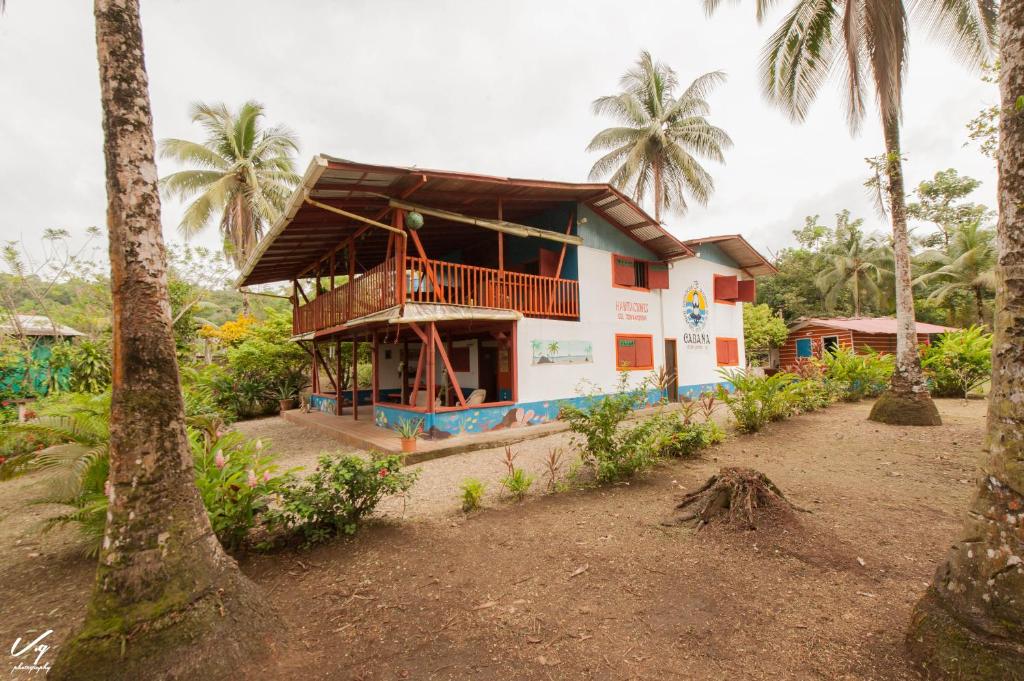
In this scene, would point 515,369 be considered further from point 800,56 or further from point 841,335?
point 841,335

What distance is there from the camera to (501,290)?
10227 millimetres

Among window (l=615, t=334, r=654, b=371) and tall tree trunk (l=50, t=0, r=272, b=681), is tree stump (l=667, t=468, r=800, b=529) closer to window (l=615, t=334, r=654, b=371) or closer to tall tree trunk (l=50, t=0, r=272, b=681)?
tall tree trunk (l=50, t=0, r=272, b=681)

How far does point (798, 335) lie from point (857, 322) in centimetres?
262

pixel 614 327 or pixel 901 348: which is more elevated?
Answer: pixel 614 327

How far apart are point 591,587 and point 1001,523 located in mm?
2219

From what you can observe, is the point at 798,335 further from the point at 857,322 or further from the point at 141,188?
the point at 141,188

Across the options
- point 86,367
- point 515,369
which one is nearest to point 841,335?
point 515,369

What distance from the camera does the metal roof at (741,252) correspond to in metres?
14.6

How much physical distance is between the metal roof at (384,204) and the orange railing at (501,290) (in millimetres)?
1518

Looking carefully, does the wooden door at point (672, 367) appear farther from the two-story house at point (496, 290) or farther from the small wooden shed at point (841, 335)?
the small wooden shed at point (841, 335)

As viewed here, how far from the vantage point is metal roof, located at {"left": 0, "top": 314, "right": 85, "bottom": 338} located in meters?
12.0

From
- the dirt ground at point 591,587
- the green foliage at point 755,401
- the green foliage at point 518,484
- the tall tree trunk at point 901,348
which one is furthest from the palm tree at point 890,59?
the green foliage at point 518,484

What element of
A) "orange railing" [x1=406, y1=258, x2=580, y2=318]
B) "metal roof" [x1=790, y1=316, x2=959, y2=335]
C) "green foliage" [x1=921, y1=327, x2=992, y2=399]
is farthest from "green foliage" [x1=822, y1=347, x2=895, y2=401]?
"metal roof" [x1=790, y1=316, x2=959, y2=335]

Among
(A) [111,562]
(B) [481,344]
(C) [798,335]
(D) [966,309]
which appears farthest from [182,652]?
(D) [966,309]
